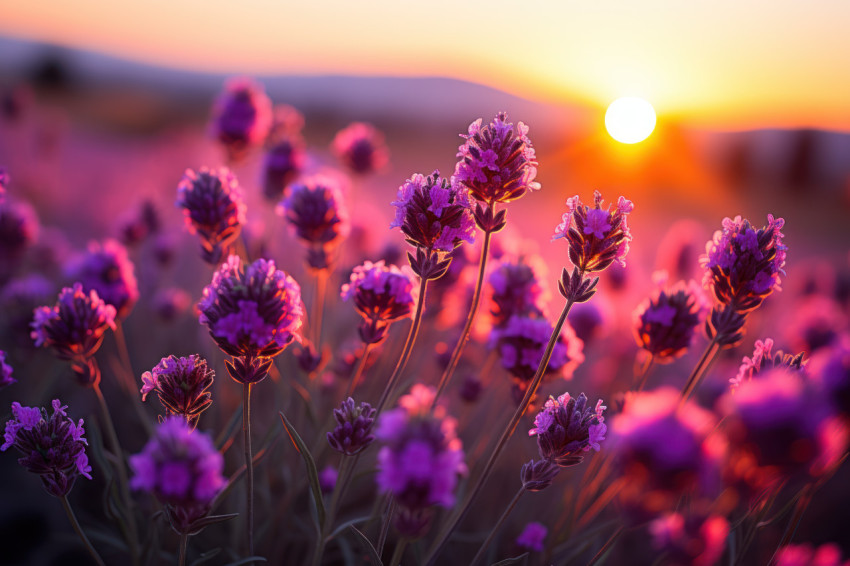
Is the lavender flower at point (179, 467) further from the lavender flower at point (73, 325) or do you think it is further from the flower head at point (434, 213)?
the lavender flower at point (73, 325)

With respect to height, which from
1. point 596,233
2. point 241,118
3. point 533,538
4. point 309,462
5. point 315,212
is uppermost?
point 241,118

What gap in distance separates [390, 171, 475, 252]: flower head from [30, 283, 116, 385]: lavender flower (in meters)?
1.51

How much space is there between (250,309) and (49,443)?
0.98 metres

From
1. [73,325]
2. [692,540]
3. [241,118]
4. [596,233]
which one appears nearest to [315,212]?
[73,325]

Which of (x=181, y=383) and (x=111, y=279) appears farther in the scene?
(x=111, y=279)

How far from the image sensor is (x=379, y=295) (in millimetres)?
2346

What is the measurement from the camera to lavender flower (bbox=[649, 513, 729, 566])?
1.44 m

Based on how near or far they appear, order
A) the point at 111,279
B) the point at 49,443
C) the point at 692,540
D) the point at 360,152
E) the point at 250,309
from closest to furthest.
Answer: the point at 692,540 < the point at 250,309 < the point at 49,443 < the point at 111,279 < the point at 360,152

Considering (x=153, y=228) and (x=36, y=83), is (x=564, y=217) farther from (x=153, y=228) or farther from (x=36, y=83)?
(x=36, y=83)

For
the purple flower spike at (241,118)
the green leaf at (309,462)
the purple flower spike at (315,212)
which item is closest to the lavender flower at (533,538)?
the green leaf at (309,462)

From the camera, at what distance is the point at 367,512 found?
3.71m

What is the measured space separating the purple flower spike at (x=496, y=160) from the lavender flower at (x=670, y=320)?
1.09m

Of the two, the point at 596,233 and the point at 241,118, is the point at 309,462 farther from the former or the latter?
the point at 241,118

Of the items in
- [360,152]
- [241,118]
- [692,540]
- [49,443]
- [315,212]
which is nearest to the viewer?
[692,540]
